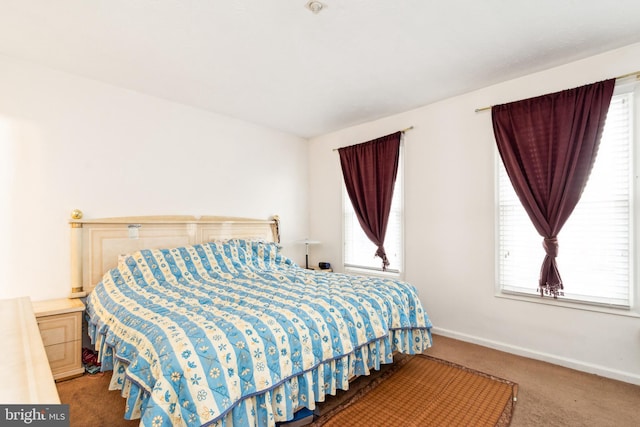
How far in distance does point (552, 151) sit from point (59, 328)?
4.17 metres

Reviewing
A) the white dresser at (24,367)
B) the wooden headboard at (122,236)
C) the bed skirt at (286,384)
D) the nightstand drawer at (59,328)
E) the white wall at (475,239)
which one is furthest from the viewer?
the wooden headboard at (122,236)

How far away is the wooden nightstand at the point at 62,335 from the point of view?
2279mm

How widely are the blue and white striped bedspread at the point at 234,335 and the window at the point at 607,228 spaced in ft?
4.31

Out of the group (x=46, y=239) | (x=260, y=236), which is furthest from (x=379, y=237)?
(x=46, y=239)

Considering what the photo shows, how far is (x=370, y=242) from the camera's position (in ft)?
13.2

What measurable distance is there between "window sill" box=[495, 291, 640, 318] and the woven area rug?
81cm

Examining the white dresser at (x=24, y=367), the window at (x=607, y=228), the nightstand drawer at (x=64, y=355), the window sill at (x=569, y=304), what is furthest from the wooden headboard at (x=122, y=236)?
the window at (x=607, y=228)

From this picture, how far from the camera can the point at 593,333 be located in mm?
2436

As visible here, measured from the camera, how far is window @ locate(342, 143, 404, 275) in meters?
3.71

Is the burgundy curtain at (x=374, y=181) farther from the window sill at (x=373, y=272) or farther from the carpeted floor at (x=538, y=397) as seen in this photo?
the carpeted floor at (x=538, y=397)

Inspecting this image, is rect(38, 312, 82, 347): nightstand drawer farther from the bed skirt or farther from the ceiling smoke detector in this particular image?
the ceiling smoke detector

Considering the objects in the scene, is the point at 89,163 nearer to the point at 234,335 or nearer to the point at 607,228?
the point at 234,335

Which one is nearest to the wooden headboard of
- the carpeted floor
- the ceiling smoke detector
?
the carpeted floor

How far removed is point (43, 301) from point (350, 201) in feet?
10.9
